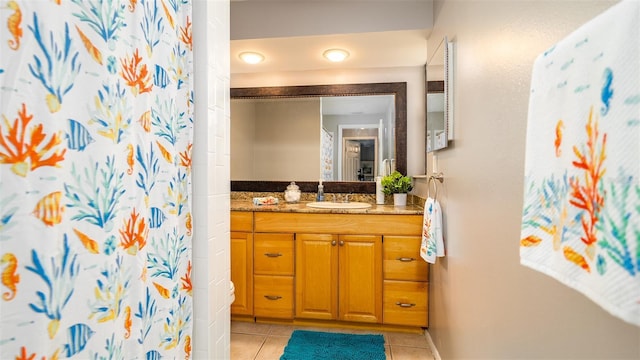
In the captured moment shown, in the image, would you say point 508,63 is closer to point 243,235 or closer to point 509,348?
point 509,348

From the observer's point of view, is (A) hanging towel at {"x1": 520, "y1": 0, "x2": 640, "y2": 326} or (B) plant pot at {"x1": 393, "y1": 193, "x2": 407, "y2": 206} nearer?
(A) hanging towel at {"x1": 520, "y1": 0, "x2": 640, "y2": 326}

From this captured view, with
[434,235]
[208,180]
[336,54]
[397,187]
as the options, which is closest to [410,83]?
[336,54]

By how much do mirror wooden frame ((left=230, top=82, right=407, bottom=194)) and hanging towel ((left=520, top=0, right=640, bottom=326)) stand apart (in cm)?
217

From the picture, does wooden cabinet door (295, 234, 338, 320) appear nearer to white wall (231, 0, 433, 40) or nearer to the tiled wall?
the tiled wall

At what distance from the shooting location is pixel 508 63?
1.07m

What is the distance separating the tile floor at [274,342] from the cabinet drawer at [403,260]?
431 mm

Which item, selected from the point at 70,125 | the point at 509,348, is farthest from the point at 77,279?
the point at 509,348

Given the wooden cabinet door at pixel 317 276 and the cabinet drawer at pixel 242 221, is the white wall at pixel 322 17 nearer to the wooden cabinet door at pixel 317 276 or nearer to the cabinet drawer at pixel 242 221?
the cabinet drawer at pixel 242 221

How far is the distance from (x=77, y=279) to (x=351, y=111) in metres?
2.50

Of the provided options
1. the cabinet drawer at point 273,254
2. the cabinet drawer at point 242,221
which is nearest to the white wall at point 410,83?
the cabinet drawer at point 273,254

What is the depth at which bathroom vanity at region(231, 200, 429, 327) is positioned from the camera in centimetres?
228

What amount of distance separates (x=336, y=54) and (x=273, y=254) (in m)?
1.65

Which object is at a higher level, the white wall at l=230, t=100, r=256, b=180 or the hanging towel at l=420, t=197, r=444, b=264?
the white wall at l=230, t=100, r=256, b=180

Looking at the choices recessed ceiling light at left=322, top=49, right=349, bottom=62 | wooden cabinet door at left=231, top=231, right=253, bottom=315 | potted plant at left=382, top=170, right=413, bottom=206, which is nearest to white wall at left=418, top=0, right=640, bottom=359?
potted plant at left=382, top=170, right=413, bottom=206
